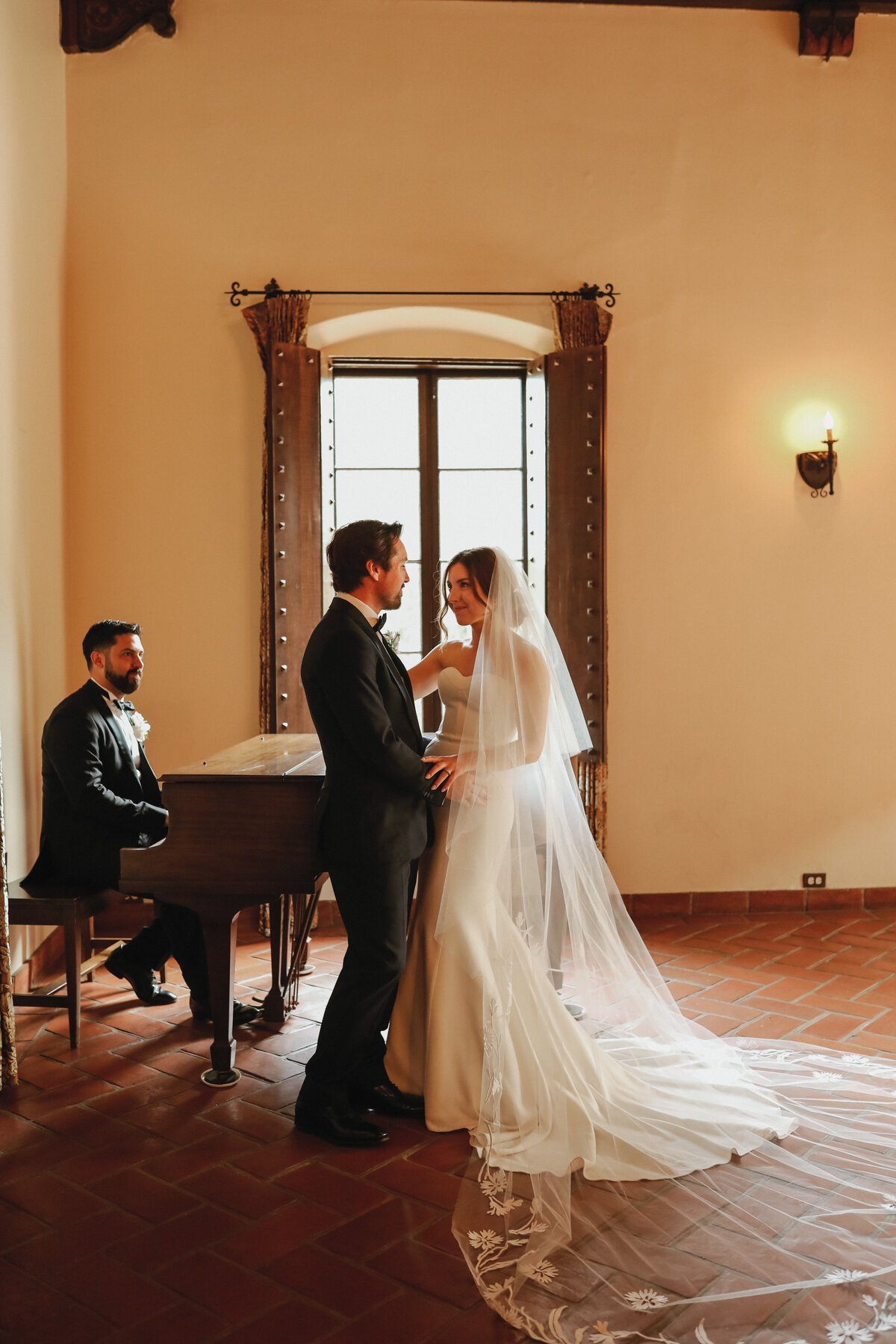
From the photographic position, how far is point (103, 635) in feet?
13.4

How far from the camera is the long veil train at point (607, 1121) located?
214 cm

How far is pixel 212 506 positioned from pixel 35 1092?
2.94m

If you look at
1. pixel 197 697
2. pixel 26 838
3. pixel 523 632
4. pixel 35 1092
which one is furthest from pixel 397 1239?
pixel 197 697

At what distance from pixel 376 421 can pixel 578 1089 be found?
383 cm

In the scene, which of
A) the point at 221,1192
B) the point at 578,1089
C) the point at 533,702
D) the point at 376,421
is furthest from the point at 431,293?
the point at 221,1192

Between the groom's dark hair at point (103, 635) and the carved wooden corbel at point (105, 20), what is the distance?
3.10 m

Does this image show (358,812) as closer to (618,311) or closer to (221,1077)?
(221,1077)

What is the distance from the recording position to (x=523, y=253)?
536 centimetres

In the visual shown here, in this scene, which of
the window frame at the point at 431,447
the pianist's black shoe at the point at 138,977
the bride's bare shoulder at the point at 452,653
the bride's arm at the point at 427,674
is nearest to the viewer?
the bride's bare shoulder at the point at 452,653

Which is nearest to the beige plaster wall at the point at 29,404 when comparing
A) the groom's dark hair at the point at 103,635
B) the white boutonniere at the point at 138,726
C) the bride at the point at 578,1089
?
the groom's dark hair at the point at 103,635

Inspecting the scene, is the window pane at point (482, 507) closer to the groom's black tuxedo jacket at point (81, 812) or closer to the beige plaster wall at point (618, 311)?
Answer: the beige plaster wall at point (618, 311)

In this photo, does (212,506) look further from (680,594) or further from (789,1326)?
(789,1326)

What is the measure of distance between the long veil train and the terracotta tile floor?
18 cm

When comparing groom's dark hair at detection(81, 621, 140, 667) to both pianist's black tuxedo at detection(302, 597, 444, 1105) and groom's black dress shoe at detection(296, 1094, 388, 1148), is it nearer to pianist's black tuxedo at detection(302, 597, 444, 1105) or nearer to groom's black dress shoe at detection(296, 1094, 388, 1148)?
pianist's black tuxedo at detection(302, 597, 444, 1105)
